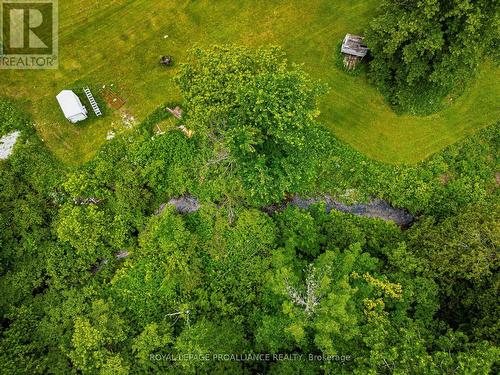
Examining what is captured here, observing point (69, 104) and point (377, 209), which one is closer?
point (69, 104)

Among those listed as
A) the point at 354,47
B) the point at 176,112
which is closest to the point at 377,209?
the point at 354,47

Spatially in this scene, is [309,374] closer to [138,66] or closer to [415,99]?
[415,99]

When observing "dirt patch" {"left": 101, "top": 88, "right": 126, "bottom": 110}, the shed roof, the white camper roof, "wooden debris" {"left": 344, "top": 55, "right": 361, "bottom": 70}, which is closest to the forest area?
the shed roof

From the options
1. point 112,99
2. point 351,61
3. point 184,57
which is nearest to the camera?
point 351,61

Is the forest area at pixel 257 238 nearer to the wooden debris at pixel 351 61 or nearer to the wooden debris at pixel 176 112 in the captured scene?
the wooden debris at pixel 176 112

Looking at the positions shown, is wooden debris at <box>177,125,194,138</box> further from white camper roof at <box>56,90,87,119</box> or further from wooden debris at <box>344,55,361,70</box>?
wooden debris at <box>344,55,361,70</box>

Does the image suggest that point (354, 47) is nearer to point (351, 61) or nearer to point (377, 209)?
point (351, 61)

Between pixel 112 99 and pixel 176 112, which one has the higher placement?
pixel 176 112
